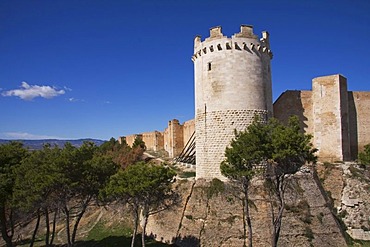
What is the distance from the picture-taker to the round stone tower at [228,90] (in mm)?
18000

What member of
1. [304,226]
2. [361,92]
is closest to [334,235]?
[304,226]

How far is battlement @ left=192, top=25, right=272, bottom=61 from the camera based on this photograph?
18156mm

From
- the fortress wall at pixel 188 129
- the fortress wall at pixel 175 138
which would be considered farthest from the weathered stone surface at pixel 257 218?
the fortress wall at pixel 175 138

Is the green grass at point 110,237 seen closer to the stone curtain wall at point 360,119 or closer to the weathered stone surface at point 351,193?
the weathered stone surface at point 351,193

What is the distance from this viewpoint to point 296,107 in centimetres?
2353

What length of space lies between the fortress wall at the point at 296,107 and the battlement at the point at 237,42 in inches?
217

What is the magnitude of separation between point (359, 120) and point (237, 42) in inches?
516

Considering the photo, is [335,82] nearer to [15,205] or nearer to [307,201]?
[307,201]

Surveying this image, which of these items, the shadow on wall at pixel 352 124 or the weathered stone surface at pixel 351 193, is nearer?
the weathered stone surface at pixel 351 193

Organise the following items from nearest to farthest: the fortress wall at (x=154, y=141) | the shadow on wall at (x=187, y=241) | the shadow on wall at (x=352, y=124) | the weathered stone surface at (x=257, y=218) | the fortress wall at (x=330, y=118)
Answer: the weathered stone surface at (x=257, y=218) → the shadow on wall at (x=187, y=241) → the fortress wall at (x=330, y=118) → the shadow on wall at (x=352, y=124) → the fortress wall at (x=154, y=141)

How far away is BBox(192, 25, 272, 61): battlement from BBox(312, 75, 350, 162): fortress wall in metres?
6.68

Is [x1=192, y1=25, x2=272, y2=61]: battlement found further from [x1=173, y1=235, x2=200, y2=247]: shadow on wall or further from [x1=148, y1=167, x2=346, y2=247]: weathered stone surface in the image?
[x1=173, y1=235, x2=200, y2=247]: shadow on wall

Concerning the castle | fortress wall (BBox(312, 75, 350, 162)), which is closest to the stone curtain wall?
fortress wall (BBox(312, 75, 350, 162))

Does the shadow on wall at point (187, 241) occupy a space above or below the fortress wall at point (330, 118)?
below
